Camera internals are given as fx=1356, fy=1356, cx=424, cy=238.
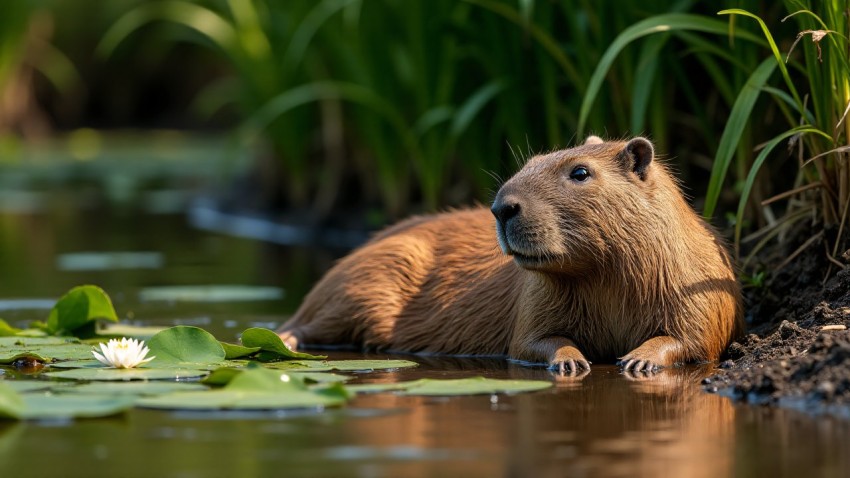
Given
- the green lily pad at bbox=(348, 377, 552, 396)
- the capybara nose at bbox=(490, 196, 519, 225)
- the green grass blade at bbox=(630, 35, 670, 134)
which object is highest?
the green grass blade at bbox=(630, 35, 670, 134)

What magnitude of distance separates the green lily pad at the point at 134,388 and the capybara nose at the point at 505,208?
4.04 feet

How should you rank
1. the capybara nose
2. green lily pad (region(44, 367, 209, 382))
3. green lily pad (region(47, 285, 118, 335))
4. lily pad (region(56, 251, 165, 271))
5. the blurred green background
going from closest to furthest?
1. green lily pad (region(44, 367, 209, 382))
2. the capybara nose
3. the blurred green background
4. green lily pad (region(47, 285, 118, 335))
5. lily pad (region(56, 251, 165, 271))

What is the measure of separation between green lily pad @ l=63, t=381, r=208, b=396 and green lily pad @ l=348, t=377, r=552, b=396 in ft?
1.69

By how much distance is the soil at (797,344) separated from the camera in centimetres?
387

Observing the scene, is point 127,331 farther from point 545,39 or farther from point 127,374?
point 545,39

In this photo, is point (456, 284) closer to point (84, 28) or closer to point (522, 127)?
point (522, 127)

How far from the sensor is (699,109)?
642 cm

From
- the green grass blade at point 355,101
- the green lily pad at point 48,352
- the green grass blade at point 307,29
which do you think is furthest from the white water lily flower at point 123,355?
the green grass blade at point 307,29

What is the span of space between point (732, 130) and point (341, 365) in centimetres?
179

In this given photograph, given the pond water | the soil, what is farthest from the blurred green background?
the pond water

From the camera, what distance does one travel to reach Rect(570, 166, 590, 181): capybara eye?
498 cm

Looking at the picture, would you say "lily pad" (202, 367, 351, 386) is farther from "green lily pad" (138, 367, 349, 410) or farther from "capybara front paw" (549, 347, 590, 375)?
"capybara front paw" (549, 347, 590, 375)

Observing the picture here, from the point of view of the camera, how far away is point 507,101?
24.1 feet

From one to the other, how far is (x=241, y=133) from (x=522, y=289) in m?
4.55
